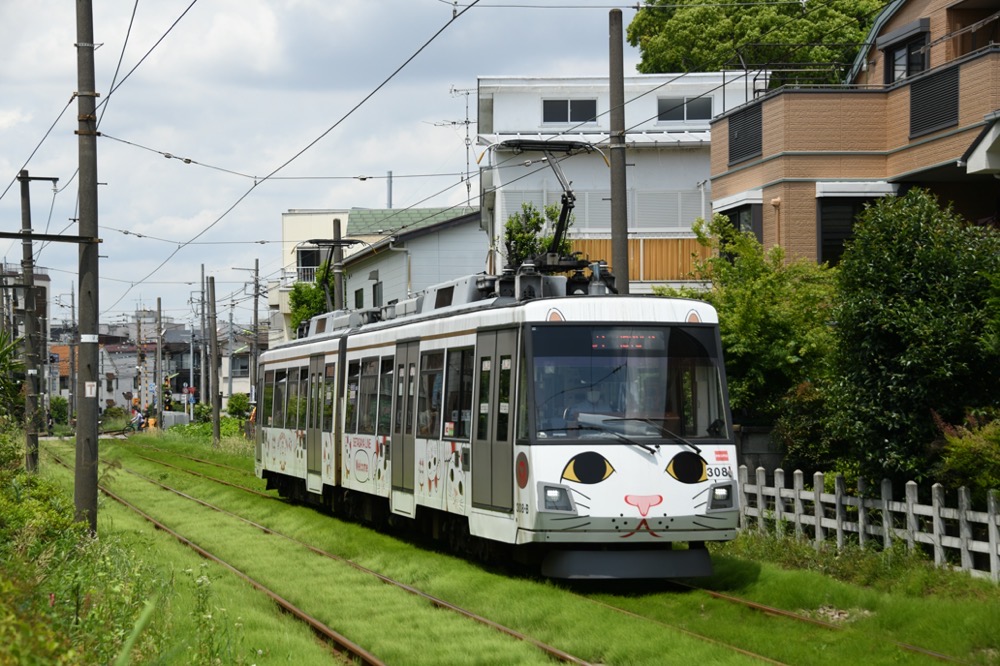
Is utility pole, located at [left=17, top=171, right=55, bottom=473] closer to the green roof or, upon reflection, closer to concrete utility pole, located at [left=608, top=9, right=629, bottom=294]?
concrete utility pole, located at [left=608, top=9, right=629, bottom=294]

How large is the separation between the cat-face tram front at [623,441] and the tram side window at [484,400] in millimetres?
1046

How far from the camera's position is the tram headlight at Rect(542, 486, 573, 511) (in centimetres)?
1347

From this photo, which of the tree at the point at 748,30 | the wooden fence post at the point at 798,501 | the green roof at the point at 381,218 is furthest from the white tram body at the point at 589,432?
the green roof at the point at 381,218

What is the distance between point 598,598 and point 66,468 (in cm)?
2708

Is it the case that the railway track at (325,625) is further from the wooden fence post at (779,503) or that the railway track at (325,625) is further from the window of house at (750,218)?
the window of house at (750,218)

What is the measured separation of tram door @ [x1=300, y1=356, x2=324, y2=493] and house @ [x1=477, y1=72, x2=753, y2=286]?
14594mm

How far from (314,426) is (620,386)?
35.4 feet

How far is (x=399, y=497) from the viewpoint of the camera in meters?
18.5

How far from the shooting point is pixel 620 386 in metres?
13.9

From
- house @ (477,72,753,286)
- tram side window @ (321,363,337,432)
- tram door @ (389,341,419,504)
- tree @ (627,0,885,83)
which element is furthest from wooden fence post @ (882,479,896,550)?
tree @ (627,0,885,83)

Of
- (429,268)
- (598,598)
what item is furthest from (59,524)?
(429,268)

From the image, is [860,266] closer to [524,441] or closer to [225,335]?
[524,441]

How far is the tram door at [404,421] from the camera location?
18.0 m

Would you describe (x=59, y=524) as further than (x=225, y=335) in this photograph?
No
